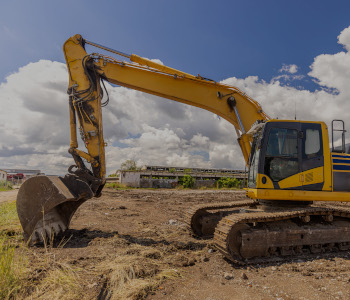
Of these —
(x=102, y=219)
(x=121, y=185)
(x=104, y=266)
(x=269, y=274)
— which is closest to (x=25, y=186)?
(x=104, y=266)

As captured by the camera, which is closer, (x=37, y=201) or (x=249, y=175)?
(x=37, y=201)

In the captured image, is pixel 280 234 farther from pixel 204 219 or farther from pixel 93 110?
pixel 93 110

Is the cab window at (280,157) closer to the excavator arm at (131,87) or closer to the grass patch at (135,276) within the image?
the excavator arm at (131,87)

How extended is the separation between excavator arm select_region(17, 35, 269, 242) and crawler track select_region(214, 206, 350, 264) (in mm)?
2108

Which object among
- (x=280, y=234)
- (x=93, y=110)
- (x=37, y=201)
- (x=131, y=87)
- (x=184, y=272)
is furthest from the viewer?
(x=131, y=87)

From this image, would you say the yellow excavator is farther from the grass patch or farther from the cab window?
the grass patch

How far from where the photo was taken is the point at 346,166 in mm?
6414

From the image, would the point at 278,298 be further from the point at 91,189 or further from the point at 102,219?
the point at 102,219

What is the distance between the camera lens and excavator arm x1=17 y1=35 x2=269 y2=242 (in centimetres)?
578

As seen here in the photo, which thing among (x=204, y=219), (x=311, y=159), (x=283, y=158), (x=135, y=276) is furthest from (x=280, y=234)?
(x=135, y=276)

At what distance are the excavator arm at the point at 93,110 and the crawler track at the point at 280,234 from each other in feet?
6.91

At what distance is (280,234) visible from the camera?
5.55 m

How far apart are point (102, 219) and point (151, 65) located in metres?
5.34

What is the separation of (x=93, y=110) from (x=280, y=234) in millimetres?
5254
